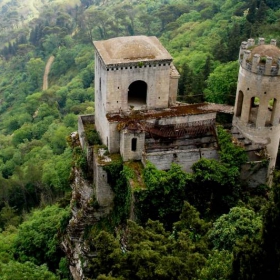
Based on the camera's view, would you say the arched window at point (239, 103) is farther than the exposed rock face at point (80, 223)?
No

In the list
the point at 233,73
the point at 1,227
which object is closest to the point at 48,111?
the point at 1,227

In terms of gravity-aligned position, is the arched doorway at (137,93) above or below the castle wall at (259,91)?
below

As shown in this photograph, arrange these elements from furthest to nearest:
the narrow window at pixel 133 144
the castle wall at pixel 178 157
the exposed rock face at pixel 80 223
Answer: the exposed rock face at pixel 80 223, the narrow window at pixel 133 144, the castle wall at pixel 178 157

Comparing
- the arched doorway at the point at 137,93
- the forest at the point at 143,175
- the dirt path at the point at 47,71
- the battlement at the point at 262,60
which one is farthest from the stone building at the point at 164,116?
the dirt path at the point at 47,71

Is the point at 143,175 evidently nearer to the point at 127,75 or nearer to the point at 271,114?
the point at 127,75

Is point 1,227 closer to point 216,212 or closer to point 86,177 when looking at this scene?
point 86,177

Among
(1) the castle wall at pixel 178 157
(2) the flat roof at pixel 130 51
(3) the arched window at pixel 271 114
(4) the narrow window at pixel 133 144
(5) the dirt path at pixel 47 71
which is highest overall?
(2) the flat roof at pixel 130 51

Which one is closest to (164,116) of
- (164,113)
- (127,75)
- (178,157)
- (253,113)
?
(164,113)

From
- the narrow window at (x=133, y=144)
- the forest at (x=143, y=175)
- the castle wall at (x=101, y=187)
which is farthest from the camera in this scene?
the castle wall at (x=101, y=187)

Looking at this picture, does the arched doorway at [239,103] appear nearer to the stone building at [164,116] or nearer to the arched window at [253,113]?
the stone building at [164,116]
